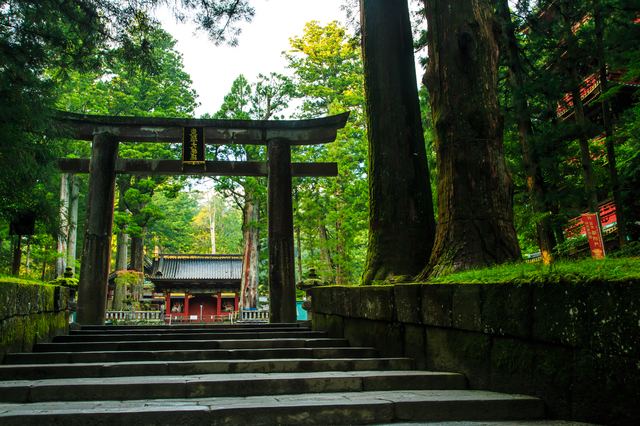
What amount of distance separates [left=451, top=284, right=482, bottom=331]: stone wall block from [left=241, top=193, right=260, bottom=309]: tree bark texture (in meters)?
17.6

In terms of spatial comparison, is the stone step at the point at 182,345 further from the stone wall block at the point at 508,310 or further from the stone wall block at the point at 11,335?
the stone wall block at the point at 508,310

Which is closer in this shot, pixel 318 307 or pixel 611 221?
pixel 318 307

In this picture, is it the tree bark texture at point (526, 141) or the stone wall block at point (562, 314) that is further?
the tree bark texture at point (526, 141)

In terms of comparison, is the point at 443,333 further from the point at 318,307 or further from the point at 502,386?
the point at 318,307

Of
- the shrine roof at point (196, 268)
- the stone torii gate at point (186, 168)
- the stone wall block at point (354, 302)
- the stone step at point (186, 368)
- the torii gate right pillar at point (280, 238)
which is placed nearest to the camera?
the stone step at point (186, 368)

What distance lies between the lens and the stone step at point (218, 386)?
10.3ft

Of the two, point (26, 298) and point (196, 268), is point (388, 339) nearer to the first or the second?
point (26, 298)

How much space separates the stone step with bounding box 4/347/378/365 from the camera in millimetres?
4316

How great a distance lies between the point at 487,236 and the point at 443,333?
1.11m

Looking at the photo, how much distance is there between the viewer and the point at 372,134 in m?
5.92

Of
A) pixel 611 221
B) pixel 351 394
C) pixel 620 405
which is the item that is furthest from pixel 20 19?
pixel 611 221

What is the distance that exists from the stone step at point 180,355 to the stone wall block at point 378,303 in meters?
0.40

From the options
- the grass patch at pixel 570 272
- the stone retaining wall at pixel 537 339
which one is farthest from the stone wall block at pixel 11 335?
the grass patch at pixel 570 272

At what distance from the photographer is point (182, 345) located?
5.05m
